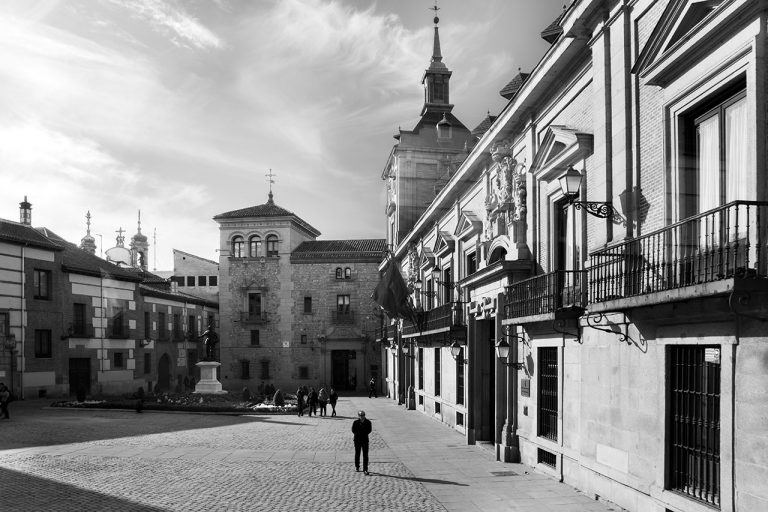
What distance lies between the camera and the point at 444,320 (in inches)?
886

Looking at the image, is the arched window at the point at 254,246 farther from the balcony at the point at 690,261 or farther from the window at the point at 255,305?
the balcony at the point at 690,261

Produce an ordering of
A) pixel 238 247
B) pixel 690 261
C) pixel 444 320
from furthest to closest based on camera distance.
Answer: pixel 238 247 < pixel 444 320 < pixel 690 261

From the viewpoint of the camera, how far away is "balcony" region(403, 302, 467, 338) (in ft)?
68.6

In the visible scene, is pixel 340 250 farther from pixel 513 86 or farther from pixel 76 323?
pixel 513 86

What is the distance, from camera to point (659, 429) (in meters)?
9.31

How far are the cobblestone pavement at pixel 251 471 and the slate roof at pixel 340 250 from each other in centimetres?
2483

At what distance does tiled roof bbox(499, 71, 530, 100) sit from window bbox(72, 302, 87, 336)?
1066 inches

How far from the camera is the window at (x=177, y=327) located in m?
47.6

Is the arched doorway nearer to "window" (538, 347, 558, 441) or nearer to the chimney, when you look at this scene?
the chimney

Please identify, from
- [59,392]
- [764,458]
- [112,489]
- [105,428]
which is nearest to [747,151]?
[764,458]

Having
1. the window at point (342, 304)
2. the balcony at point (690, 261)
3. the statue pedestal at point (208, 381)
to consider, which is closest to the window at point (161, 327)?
the window at point (342, 304)

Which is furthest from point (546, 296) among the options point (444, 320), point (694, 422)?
point (444, 320)

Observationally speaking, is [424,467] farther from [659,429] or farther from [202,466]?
[659,429]

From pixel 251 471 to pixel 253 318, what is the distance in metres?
33.6
